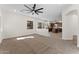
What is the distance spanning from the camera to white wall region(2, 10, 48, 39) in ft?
7.68

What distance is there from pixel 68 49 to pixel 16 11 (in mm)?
1556

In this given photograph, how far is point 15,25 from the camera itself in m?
2.40

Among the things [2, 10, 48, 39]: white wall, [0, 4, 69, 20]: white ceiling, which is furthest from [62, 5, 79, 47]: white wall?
[2, 10, 48, 39]: white wall

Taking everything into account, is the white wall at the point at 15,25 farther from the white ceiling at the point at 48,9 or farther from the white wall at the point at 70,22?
the white wall at the point at 70,22

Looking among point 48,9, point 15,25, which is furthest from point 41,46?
point 48,9

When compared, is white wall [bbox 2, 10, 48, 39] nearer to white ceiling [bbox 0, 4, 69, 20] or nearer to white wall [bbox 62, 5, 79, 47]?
white ceiling [bbox 0, 4, 69, 20]

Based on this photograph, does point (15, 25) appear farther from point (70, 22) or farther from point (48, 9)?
point (70, 22)

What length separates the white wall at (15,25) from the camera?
2342 mm

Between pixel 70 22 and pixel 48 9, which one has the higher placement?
pixel 48 9

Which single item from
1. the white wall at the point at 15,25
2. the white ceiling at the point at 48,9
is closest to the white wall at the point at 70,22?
the white ceiling at the point at 48,9

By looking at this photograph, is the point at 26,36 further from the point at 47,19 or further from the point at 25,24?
the point at 47,19

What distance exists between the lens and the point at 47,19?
247 cm
